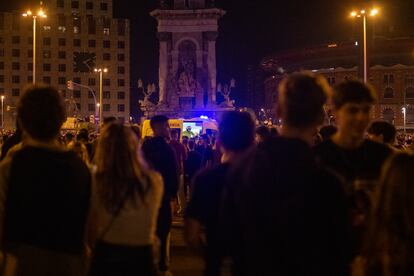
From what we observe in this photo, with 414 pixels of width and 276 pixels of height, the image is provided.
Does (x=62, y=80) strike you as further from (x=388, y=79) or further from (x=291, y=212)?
(x=291, y=212)

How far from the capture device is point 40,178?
12.8 ft

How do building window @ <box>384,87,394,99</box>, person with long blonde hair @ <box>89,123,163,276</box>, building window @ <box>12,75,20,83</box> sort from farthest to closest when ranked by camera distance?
building window @ <box>12,75,20,83</box>
building window @ <box>384,87,394,99</box>
person with long blonde hair @ <box>89,123,163,276</box>

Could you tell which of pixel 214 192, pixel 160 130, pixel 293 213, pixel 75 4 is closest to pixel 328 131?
pixel 160 130

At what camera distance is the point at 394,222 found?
3299 millimetres

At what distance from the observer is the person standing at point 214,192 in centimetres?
384

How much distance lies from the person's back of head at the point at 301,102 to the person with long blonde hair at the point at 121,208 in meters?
1.20

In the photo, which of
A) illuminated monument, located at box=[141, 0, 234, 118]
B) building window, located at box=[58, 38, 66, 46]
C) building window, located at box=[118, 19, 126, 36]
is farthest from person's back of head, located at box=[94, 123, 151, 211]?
building window, located at box=[118, 19, 126, 36]

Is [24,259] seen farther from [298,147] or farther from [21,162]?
[298,147]

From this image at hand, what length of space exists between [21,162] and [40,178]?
0.17 metres

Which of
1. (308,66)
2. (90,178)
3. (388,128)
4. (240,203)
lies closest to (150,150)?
(388,128)

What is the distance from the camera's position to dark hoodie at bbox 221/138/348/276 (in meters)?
3.18

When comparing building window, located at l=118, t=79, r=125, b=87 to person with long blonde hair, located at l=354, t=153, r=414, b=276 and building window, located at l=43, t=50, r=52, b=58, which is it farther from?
person with long blonde hair, located at l=354, t=153, r=414, b=276

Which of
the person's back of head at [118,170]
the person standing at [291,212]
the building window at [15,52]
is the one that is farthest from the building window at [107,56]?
the person standing at [291,212]

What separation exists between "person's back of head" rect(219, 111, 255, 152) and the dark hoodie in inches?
46.3
